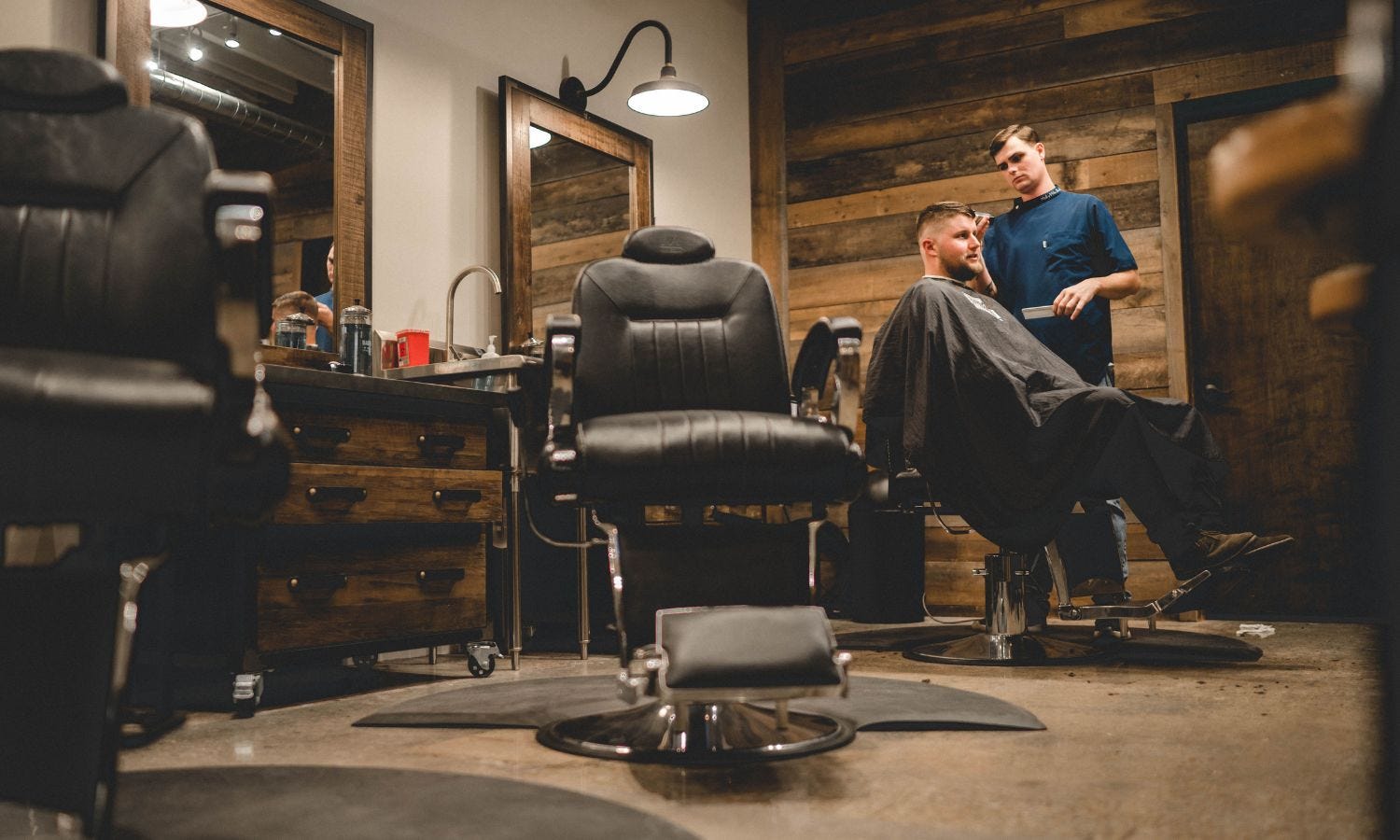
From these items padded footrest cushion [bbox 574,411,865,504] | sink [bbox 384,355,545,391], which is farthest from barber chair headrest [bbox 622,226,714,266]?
sink [bbox 384,355,545,391]

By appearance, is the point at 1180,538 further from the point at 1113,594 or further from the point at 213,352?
the point at 213,352

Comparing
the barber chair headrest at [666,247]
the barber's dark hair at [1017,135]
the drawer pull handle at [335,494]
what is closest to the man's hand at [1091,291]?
the barber's dark hair at [1017,135]

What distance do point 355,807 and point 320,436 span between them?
123 cm

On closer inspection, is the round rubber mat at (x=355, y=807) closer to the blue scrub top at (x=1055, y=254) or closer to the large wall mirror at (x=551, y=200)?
the large wall mirror at (x=551, y=200)

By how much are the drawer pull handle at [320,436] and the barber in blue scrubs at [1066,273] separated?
204 centimetres

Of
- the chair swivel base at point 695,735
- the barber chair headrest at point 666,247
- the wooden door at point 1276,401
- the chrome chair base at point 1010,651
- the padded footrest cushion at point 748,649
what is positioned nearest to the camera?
the padded footrest cushion at point 748,649

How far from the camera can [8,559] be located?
3.81ft

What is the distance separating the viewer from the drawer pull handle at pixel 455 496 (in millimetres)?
2777

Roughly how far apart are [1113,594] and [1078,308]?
878mm

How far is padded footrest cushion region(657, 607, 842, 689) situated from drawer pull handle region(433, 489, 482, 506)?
3.88 ft

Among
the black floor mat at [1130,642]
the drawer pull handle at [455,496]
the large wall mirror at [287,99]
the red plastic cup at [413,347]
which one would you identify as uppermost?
the large wall mirror at [287,99]

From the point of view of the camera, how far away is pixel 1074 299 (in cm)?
333

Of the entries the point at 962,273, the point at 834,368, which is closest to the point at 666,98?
the point at 962,273

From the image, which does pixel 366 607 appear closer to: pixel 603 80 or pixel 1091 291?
pixel 1091 291
